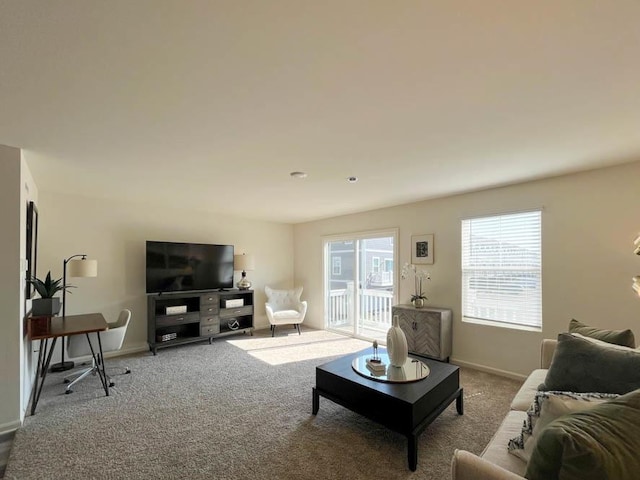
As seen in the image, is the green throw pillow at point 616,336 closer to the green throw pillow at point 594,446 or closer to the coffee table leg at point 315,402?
the green throw pillow at point 594,446

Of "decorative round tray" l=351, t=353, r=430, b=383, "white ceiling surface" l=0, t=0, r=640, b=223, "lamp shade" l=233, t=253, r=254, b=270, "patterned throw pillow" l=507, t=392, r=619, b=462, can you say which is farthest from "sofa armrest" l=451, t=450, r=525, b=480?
"lamp shade" l=233, t=253, r=254, b=270

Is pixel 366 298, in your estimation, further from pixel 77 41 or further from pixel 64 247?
pixel 77 41

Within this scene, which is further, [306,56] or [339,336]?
[339,336]

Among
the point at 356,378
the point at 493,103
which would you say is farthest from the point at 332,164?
the point at 356,378

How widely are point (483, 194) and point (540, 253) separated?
3.11ft

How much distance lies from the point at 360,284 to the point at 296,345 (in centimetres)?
158

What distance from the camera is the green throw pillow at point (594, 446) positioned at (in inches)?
34.9

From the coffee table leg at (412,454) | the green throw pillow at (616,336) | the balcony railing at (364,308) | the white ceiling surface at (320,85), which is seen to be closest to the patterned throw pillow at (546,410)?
the coffee table leg at (412,454)

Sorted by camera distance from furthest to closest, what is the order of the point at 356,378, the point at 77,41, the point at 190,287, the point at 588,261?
1. the point at 190,287
2. the point at 588,261
3. the point at 356,378
4. the point at 77,41

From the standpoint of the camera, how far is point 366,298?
5664 mm

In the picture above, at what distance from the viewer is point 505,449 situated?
147 cm

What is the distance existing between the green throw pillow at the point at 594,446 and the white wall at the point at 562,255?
2.62 meters

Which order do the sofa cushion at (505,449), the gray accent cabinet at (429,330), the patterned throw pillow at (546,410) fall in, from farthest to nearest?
the gray accent cabinet at (429,330) < the sofa cushion at (505,449) < the patterned throw pillow at (546,410)

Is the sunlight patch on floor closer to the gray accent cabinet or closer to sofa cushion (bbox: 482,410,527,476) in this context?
the gray accent cabinet
